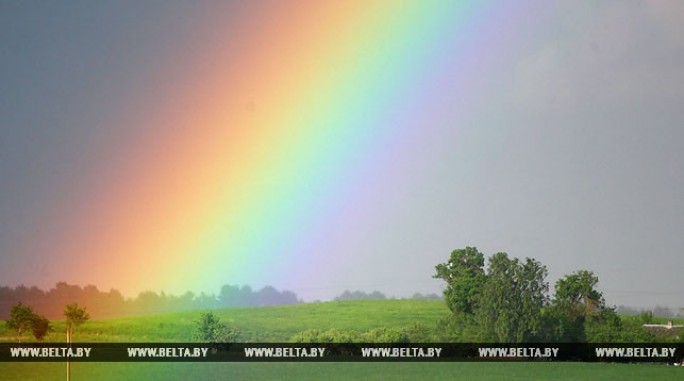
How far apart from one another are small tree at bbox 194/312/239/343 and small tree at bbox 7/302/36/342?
22787 mm

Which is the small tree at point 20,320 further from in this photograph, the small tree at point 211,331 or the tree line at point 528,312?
the tree line at point 528,312

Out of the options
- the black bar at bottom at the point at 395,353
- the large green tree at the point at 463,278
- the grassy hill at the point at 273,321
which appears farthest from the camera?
the grassy hill at the point at 273,321

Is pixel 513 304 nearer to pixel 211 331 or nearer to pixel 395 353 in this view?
pixel 395 353

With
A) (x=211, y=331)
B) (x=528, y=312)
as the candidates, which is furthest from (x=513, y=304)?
(x=211, y=331)

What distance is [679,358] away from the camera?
87.8m

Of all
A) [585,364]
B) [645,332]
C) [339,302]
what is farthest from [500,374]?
[339,302]

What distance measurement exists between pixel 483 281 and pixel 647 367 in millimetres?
23570

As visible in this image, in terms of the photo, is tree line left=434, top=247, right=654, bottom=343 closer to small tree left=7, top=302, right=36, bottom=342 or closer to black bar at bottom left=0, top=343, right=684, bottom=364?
black bar at bottom left=0, top=343, right=684, bottom=364

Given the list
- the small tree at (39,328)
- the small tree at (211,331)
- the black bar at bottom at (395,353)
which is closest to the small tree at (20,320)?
the small tree at (39,328)

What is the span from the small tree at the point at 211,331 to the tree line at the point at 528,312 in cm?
3426

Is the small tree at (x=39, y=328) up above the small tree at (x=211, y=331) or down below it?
above

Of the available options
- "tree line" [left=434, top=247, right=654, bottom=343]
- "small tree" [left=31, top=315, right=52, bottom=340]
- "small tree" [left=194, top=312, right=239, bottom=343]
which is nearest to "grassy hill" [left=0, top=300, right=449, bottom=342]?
"small tree" [left=31, top=315, right=52, bottom=340]

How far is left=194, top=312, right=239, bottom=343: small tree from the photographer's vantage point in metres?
127

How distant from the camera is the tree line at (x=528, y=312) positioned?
3829 inches
